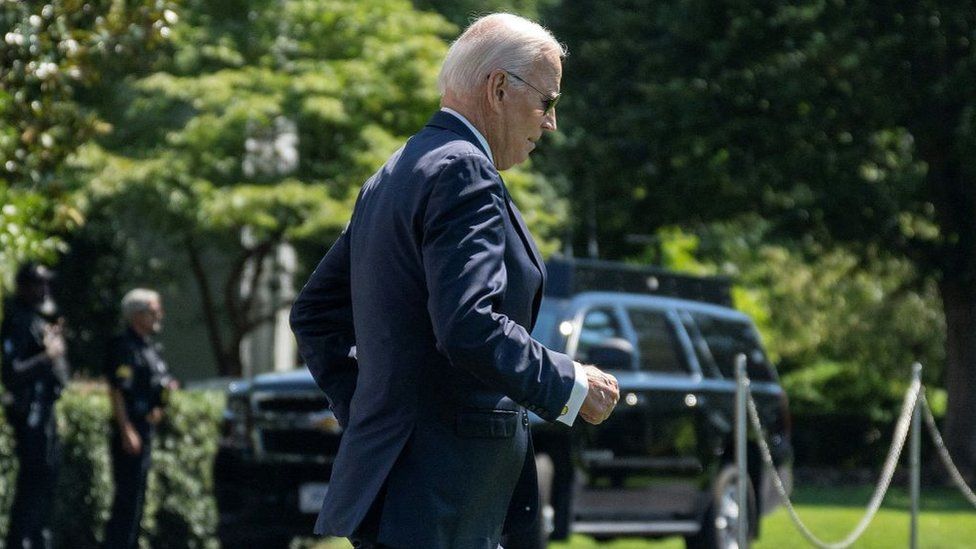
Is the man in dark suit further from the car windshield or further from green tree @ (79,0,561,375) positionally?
green tree @ (79,0,561,375)

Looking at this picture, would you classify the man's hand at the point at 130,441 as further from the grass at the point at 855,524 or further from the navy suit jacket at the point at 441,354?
the navy suit jacket at the point at 441,354

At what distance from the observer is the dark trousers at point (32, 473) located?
389 inches

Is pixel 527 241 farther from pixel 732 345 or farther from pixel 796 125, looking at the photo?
pixel 796 125

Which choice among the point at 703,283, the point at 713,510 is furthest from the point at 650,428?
the point at 703,283

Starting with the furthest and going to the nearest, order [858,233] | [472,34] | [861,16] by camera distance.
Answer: [858,233] < [861,16] < [472,34]

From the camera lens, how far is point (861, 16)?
79.6 ft

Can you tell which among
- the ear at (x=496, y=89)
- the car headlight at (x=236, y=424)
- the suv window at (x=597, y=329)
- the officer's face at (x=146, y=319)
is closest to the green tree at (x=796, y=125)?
the suv window at (x=597, y=329)

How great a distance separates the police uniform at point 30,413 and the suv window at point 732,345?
15.2 ft

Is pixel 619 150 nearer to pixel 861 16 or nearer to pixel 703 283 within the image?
pixel 861 16

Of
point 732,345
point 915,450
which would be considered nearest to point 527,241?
point 915,450

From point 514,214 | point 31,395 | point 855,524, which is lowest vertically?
point 855,524

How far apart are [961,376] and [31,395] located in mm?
20377

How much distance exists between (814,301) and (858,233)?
45.9 feet

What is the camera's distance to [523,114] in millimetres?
3857
